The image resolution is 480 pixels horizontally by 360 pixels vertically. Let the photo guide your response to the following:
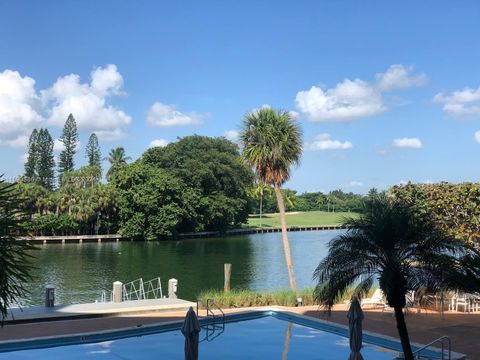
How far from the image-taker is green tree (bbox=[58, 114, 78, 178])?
95188 millimetres

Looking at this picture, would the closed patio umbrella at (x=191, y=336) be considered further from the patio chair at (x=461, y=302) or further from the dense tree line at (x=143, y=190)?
the dense tree line at (x=143, y=190)

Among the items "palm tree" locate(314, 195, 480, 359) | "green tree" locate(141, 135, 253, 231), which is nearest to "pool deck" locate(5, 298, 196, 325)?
"palm tree" locate(314, 195, 480, 359)

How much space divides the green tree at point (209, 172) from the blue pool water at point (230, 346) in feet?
206

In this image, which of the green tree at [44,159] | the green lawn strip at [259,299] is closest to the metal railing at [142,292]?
the green lawn strip at [259,299]

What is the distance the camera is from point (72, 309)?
18703 mm

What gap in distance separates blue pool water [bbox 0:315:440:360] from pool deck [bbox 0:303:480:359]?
2.99 feet

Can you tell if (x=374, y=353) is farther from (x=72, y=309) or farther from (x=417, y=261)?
(x=72, y=309)

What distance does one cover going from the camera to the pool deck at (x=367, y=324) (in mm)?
14715

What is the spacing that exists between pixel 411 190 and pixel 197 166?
5310cm

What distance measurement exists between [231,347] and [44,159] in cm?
8309

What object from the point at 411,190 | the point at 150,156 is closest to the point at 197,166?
the point at 150,156

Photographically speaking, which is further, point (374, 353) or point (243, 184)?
point (243, 184)

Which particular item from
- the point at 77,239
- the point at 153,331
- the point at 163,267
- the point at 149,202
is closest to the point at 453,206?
the point at 153,331

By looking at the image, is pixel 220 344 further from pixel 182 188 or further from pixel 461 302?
pixel 182 188
